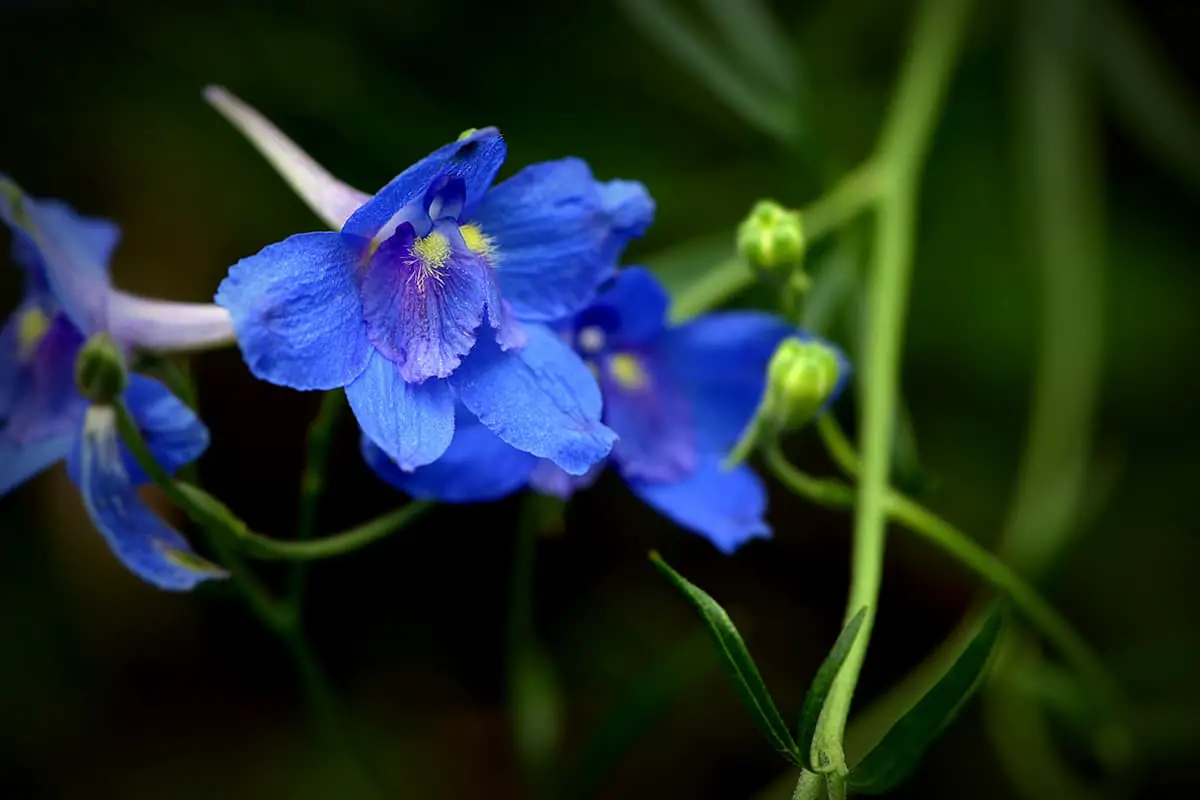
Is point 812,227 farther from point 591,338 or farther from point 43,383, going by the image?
point 43,383

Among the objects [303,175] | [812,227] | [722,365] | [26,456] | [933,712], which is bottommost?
[933,712]

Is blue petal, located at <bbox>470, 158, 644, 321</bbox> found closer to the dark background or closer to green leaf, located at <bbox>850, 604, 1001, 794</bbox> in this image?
green leaf, located at <bbox>850, 604, 1001, 794</bbox>

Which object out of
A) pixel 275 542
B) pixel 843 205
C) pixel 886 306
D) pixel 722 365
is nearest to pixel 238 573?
pixel 275 542

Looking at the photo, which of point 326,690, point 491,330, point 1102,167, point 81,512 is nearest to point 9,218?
point 491,330

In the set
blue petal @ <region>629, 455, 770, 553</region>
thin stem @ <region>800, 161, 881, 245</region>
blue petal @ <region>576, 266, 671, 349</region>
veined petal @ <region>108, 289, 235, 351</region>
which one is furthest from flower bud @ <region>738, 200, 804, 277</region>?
veined petal @ <region>108, 289, 235, 351</region>

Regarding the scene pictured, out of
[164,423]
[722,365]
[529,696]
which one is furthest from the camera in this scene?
[529,696]

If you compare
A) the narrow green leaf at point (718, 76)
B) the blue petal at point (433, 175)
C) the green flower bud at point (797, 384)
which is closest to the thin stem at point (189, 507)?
the blue petal at point (433, 175)
